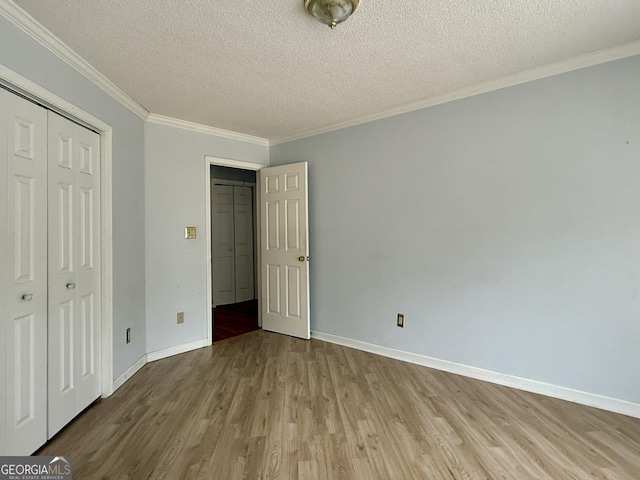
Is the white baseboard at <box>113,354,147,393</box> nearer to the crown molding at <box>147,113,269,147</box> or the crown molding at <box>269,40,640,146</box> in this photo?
the crown molding at <box>147,113,269,147</box>

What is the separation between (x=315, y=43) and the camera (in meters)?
1.91

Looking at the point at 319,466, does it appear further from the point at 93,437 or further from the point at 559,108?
the point at 559,108

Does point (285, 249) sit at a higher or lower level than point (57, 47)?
lower

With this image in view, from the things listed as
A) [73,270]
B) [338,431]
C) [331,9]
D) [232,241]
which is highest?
[331,9]

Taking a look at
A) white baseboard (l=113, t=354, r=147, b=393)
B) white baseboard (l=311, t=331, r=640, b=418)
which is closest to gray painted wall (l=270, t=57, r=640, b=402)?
white baseboard (l=311, t=331, r=640, b=418)

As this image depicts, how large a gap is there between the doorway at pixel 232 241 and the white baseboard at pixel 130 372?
206cm

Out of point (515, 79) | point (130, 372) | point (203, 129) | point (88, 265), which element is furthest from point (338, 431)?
point (203, 129)

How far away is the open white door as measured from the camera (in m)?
3.57

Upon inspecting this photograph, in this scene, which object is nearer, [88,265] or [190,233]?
[88,265]

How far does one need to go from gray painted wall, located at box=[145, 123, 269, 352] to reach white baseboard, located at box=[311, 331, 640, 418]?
1.67 meters

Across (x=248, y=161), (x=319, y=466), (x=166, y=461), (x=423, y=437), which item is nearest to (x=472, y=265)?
(x=423, y=437)

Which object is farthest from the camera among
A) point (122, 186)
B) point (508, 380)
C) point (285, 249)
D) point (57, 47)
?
point (285, 249)

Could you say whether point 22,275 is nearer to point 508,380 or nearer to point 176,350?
point 176,350

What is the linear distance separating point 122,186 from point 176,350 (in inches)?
66.9
